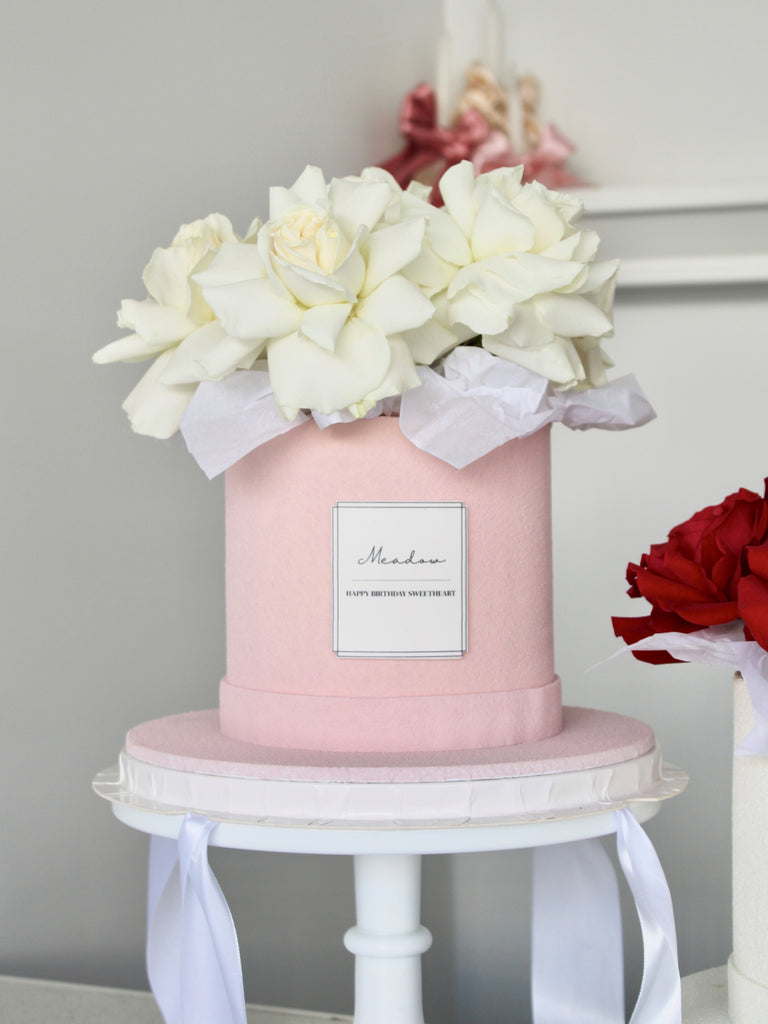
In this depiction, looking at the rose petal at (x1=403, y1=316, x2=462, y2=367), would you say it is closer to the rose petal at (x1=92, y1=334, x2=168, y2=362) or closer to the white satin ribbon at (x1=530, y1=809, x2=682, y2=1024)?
the rose petal at (x1=92, y1=334, x2=168, y2=362)

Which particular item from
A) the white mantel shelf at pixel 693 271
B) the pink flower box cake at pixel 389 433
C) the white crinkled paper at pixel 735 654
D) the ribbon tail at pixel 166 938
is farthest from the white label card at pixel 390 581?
the white mantel shelf at pixel 693 271

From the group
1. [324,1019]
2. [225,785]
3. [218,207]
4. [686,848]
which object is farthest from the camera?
[686,848]

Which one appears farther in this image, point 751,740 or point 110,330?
point 110,330

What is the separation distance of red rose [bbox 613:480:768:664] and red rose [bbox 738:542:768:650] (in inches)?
0.8

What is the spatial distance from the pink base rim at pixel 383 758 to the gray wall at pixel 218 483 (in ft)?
0.72

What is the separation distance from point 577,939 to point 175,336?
408 millimetres

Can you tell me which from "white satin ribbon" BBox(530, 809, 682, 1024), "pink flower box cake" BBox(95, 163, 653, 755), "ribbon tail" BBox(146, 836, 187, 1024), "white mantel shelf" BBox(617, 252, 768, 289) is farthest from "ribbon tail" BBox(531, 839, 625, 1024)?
"white mantel shelf" BBox(617, 252, 768, 289)

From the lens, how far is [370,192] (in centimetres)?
57

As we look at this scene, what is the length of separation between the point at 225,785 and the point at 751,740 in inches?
10.0

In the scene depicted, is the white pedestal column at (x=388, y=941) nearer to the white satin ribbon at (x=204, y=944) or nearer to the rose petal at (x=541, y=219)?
the white satin ribbon at (x=204, y=944)

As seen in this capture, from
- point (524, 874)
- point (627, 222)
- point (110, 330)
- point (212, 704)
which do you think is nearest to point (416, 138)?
point (627, 222)

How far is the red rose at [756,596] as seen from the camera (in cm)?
55

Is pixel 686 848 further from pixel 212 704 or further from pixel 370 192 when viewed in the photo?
pixel 370 192

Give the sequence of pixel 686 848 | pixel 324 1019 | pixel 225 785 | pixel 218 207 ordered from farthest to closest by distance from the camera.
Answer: pixel 686 848, pixel 218 207, pixel 324 1019, pixel 225 785
